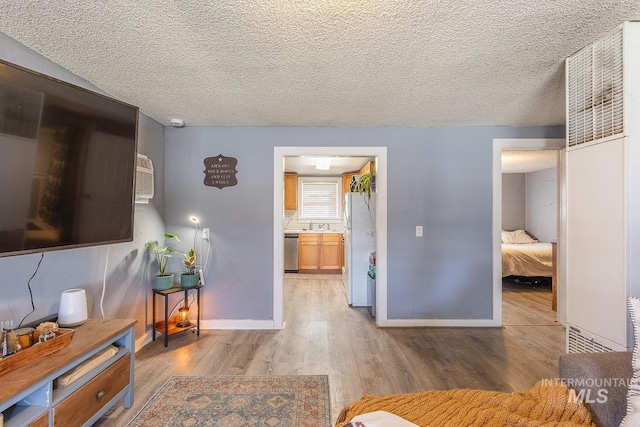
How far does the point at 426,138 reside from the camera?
305cm

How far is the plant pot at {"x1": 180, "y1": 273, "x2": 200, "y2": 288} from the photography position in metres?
2.76

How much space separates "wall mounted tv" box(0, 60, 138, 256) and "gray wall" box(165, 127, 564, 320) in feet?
4.14

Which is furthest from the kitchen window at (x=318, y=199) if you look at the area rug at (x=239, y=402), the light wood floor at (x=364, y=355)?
the area rug at (x=239, y=402)

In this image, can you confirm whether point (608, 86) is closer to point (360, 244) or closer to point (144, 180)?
point (360, 244)

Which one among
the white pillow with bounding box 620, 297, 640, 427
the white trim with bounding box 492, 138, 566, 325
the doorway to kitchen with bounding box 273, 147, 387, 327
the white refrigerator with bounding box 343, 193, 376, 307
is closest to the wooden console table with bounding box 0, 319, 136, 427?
the doorway to kitchen with bounding box 273, 147, 387, 327

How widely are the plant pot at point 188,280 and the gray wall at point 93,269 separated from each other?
32 centimetres

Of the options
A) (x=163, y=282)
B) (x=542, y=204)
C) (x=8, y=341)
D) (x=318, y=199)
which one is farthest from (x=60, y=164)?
(x=542, y=204)

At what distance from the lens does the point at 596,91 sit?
152 centimetres

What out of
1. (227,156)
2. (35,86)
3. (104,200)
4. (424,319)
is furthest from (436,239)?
(35,86)

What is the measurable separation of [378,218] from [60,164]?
257 centimetres

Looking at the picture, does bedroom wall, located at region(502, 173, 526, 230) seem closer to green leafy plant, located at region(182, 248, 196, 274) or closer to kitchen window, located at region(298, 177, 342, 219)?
kitchen window, located at region(298, 177, 342, 219)

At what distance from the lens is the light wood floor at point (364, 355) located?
2.02 metres

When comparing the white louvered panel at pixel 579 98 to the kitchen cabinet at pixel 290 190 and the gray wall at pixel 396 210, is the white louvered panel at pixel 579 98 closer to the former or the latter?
the gray wall at pixel 396 210

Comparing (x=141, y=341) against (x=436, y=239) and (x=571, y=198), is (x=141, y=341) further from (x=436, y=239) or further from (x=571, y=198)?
(x=571, y=198)
